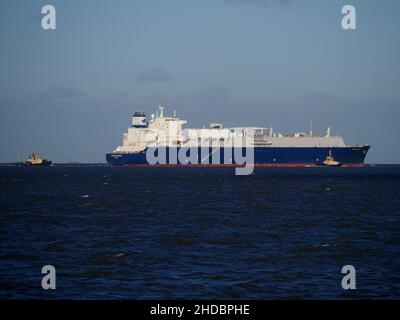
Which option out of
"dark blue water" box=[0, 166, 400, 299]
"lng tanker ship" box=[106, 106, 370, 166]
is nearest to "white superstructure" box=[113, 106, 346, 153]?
"lng tanker ship" box=[106, 106, 370, 166]

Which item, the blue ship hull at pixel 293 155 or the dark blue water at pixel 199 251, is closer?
the dark blue water at pixel 199 251

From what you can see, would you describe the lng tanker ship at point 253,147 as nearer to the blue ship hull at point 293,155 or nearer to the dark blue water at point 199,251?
the blue ship hull at point 293,155

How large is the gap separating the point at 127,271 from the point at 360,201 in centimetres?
3902

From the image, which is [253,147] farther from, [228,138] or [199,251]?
[199,251]

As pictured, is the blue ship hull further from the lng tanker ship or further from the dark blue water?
the dark blue water

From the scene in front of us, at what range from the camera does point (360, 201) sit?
59.8 meters

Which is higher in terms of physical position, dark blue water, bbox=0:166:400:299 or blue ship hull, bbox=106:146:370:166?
blue ship hull, bbox=106:146:370:166

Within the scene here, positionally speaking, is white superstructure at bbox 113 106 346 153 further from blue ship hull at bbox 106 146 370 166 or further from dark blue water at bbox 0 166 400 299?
dark blue water at bbox 0 166 400 299

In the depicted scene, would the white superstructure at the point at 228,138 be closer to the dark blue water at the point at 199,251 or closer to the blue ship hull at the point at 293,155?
the blue ship hull at the point at 293,155

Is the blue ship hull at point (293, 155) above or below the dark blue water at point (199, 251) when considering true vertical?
above

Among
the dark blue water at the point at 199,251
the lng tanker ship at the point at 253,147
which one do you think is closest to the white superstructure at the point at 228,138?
the lng tanker ship at the point at 253,147

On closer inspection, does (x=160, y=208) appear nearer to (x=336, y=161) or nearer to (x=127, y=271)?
(x=127, y=271)

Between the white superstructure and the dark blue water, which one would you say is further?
the white superstructure

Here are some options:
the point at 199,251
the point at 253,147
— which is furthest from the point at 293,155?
the point at 199,251
